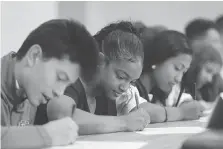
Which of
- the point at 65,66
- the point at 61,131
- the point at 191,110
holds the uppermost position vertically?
the point at 65,66

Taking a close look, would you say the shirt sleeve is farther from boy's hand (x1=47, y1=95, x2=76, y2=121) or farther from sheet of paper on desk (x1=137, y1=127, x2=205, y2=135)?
boy's hand (x1=47, y1=95, x2=76, y2=121)

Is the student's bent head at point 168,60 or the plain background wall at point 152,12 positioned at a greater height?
the plain background wall at point 152,12

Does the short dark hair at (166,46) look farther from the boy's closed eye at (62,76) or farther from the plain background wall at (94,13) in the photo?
the boy's closed eye at (62,76)

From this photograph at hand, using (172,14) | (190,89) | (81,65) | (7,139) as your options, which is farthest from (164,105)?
(7,139)

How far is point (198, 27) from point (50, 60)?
0.56 metres

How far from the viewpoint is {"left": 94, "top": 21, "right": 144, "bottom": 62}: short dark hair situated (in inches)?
34.9

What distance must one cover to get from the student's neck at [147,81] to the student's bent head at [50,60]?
35 cm

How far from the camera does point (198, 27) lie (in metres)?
1.07

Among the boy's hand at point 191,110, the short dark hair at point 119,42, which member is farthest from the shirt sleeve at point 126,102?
the boy's hand at point 191,110

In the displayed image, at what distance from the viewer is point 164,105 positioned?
108 cm

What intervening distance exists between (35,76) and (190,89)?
594 mm

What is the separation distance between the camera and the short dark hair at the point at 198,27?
1062 mm

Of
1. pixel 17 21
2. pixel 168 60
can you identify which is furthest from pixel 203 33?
pixel 17 21

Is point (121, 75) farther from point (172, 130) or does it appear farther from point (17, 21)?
point (17, 21)
